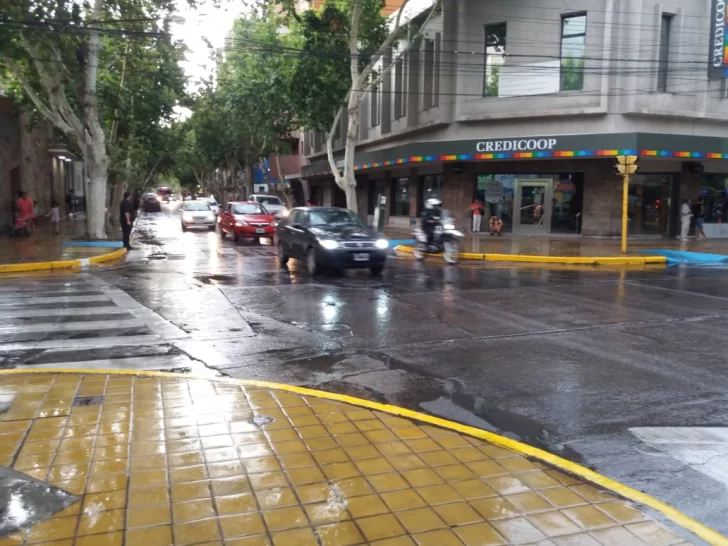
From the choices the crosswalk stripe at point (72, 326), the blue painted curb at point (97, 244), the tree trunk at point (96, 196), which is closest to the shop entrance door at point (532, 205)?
the blue painted curb at point (97, 244)

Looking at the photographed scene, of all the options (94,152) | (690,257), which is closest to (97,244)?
(94,152)

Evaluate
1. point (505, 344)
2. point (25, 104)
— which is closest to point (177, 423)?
point (505, 344)

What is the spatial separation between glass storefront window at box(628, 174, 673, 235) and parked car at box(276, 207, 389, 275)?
16.2 meters

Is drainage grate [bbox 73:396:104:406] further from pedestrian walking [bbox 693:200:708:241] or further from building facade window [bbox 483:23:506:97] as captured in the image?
pedestrian walking [bbox 693:200:708:241]

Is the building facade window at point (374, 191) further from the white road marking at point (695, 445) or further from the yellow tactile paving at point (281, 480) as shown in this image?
the yellow tactile paving at point (281, 480)

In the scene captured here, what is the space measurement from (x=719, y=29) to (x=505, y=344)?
22.2 metres

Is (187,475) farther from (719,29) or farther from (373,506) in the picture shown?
(719,29)

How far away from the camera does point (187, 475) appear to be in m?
4.14

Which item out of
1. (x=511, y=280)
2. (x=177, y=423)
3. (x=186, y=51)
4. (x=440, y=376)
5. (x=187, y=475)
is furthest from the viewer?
(x=186, y=51)

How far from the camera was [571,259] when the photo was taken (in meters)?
19.2

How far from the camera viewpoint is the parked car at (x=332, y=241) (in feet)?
47.1

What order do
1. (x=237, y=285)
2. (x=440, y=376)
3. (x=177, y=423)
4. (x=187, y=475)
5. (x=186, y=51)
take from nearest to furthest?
(x=187, y=475) < (x=177, y=423) < (x=440, y=376) < (x=237, y=285) < (x=186, y=51)

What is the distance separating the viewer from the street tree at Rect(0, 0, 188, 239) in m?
18.6

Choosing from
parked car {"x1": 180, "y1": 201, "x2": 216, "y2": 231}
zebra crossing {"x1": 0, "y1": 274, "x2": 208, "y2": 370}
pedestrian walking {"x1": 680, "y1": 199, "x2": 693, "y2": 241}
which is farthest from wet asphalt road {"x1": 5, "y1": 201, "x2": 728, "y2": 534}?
parked car {"x1": 180, "y1": 201, "x2": 216, "y2": 231}
